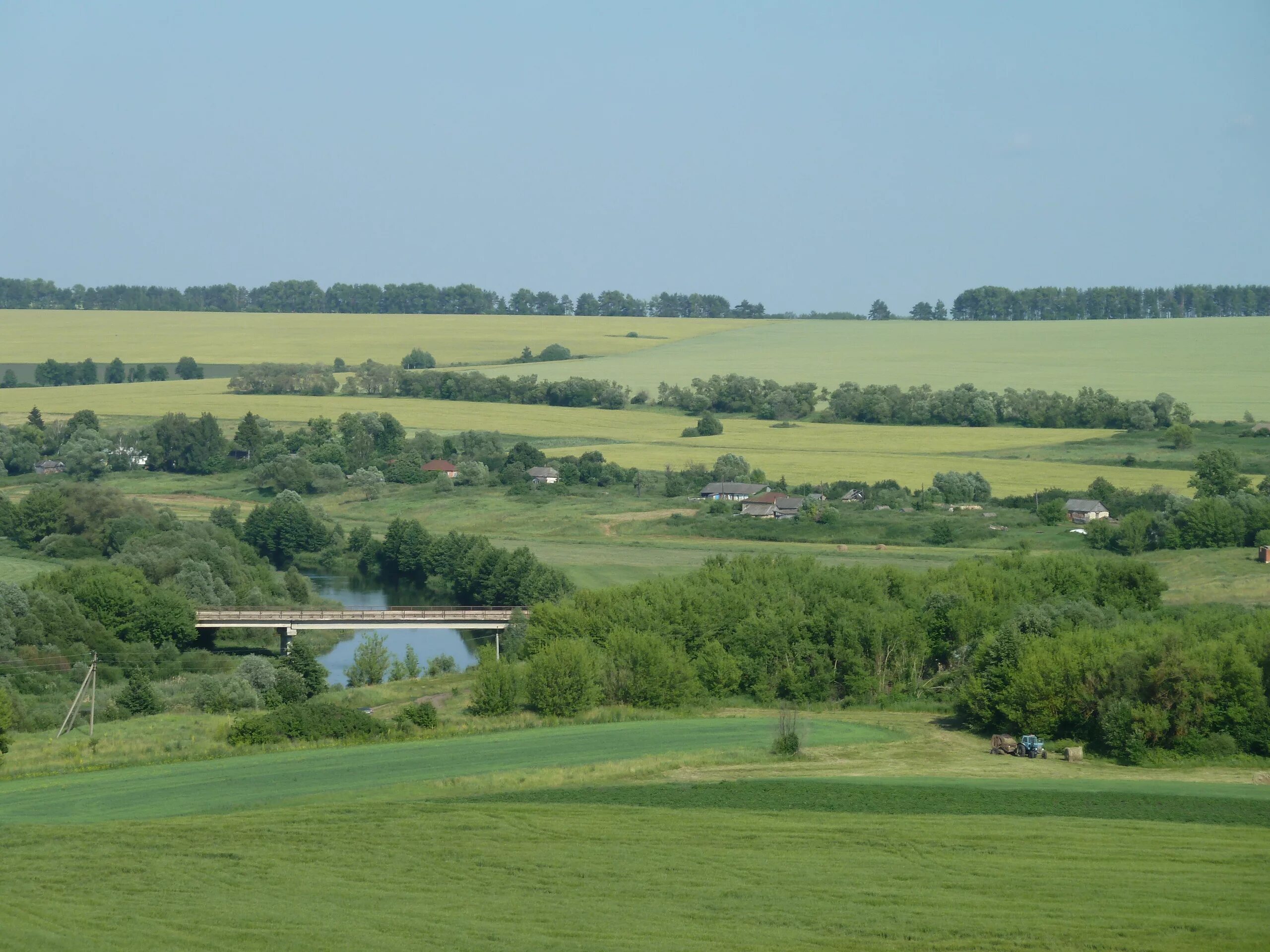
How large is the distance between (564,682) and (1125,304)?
149320 millimetres

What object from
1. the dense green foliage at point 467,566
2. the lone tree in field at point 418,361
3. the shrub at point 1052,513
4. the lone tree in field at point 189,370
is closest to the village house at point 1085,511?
the shrub at point 1052,513

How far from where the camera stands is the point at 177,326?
169 meters

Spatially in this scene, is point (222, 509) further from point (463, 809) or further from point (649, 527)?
point (463, 809)

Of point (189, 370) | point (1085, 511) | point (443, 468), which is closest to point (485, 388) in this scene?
point (443, 468)

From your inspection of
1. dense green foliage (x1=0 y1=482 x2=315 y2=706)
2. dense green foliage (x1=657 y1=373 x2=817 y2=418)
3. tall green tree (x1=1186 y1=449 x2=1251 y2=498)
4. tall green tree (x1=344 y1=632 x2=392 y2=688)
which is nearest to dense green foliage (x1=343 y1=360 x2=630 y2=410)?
dense green foliage (x1=657 y1=373 x2=817 y2=418)

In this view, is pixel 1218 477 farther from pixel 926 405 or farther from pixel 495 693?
pixel 495 693

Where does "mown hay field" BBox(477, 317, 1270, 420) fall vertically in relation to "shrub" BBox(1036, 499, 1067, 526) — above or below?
above

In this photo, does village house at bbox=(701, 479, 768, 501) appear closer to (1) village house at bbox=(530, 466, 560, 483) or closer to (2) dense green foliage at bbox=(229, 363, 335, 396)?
(1) village house at bbox=(530, 466, 560, 483)

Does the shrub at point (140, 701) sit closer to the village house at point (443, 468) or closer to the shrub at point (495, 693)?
the shrub at point (495, 693)

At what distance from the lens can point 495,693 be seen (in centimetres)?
4025

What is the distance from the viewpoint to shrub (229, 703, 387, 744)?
35.7m

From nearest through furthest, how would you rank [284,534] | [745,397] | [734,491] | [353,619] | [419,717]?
1. [419,717]
2. [353,619]
3. [284,534]
4. [734,491]
5. [745,397]

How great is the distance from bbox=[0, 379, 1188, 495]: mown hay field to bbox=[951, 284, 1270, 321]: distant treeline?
77236 mm

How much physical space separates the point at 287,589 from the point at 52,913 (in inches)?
1716
